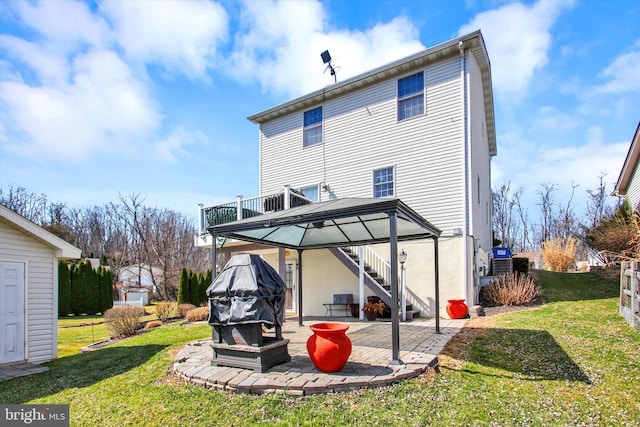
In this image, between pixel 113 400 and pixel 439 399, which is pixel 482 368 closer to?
pixel 439 399

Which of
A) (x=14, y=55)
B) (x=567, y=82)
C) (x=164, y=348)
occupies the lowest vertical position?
(x=164, y=348)

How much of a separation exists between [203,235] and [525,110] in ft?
42.8

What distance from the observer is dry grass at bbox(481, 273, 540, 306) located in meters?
10.9

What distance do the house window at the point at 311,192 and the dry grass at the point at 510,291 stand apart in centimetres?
645

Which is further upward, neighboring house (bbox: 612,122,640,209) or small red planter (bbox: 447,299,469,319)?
A: neighboring house (bbox: 612,122,640,209)

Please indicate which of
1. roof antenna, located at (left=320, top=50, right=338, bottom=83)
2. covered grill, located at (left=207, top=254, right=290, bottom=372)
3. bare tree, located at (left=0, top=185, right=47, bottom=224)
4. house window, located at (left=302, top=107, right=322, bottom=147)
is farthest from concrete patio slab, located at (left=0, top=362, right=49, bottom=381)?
bare tree, located at (left=0, top=185, right=47, bottom=224)

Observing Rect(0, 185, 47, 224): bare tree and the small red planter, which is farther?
Answer: Rect(0, 185, 47, 224): bare tree

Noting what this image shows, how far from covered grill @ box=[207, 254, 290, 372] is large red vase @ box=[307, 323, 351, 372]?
691mm

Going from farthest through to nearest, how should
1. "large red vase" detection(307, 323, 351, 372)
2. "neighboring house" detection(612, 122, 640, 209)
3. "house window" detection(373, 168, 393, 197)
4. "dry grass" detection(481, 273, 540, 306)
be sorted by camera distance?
"neighboring house" detection(612, 122, 640, 209) < "house window" detection(373, 168, 393, 197) < "dry grass" detection(481, 273, 540, 306) < "large red vase" detection(307, 323, 351, 372)

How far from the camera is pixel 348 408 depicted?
4188 mm

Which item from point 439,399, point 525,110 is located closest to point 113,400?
point 439,399

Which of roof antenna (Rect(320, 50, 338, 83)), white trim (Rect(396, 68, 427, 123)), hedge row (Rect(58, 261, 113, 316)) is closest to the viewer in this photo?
white trim (Rect(396, 68, 427, 123))

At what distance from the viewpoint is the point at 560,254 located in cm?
1712

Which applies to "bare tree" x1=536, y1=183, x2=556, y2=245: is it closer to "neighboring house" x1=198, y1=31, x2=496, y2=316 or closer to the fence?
"neighboring house" x1=198, y1=31, x2=496, y2=316
